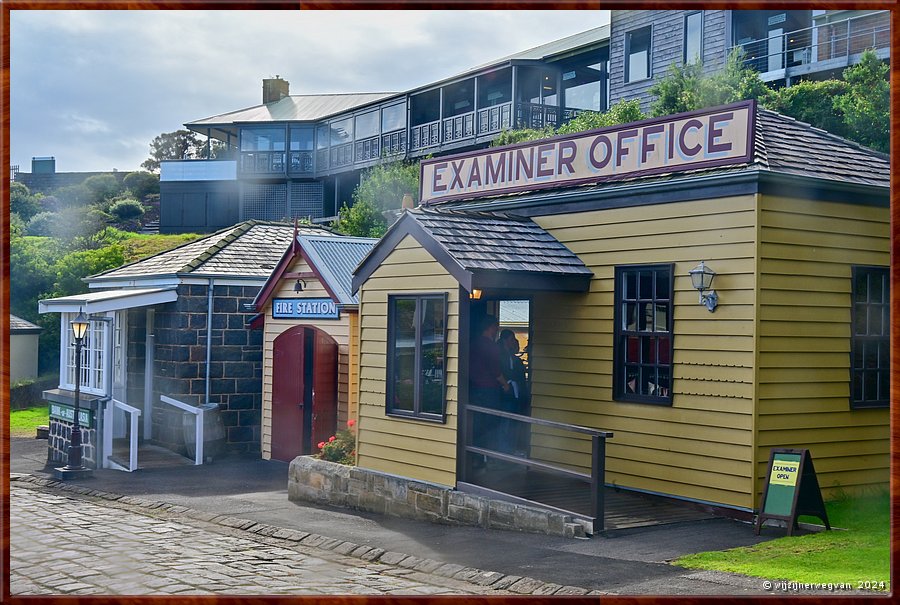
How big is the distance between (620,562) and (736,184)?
Answer: 4069 mm

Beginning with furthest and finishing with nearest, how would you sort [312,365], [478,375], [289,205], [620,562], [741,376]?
[289,205]
[312,365]
[478,375]
[741,376]
[620,562]

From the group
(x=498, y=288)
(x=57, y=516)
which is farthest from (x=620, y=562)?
(x=57, y=516)

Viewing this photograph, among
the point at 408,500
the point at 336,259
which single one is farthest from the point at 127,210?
the point at 408,500

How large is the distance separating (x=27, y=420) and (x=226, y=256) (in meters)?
7.55

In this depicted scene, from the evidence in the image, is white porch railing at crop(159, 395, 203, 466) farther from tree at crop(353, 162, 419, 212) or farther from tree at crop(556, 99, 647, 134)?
tree at crop(353, 162, 419, 212)

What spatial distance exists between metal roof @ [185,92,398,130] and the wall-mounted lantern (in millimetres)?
15141

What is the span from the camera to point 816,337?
10414mm

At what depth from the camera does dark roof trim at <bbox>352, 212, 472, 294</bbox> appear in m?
10.8

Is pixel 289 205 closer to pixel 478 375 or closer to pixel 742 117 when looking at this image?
pixel 478 375

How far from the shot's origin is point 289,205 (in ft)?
93.0

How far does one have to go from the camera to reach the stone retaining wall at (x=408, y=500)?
32.6 feet

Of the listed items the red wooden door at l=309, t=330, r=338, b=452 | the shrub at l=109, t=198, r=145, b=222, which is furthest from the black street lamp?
the shrub at l=109, t=198, r=145, b=222

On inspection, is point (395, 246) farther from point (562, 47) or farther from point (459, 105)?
point (459, 105)

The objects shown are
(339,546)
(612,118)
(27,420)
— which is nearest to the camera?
(339,546)
